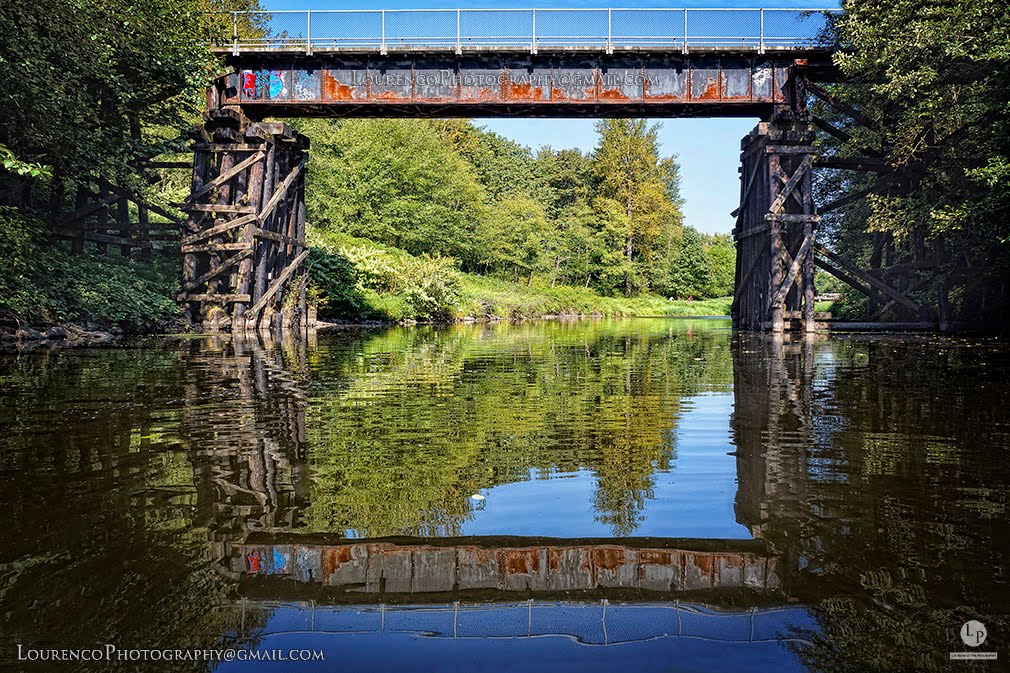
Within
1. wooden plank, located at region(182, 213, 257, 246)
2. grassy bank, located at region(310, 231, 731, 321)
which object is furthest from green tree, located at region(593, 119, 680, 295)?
wooden plank, located at region(182, 213, 257, 246)

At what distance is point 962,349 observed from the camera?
1413 cm

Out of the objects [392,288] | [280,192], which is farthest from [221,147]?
[392,288]

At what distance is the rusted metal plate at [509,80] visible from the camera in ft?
66.0

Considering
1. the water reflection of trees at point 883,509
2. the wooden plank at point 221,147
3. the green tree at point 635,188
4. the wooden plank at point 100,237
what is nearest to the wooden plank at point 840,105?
the water reflection of trees at point 883,509

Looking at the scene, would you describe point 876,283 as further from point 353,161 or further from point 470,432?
point 353,161

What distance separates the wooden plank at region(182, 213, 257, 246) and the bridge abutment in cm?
1331

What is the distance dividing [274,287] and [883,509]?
1883 centimetres

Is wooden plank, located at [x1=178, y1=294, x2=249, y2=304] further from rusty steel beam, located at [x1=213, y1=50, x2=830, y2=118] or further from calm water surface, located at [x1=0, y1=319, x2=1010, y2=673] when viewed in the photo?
Result: calm water surface, located at [x1=0, y1=319, x2=1010, y2=673]

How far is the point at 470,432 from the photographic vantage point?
5.59m

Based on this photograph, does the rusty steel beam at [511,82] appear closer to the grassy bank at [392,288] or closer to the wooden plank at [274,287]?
the wooden plank at [274,287]

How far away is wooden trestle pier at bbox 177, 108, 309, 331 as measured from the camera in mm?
19297

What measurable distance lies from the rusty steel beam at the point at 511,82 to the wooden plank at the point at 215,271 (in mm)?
4213

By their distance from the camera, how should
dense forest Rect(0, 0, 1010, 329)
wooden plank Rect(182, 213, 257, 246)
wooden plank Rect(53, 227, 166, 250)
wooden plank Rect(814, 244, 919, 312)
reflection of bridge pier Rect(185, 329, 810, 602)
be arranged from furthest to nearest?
wooden plank Rect(814, 244, 919, 312)
wooden plank Rect(182, 213, 257, 246)
wooden plank Rect(53, 227, 166, 250)
dense forest Rect(0, 0, 1010, 329)
reflection of bridge pier Rect(185, 329, 810, 602)

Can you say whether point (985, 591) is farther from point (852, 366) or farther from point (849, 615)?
point (852, 366)
